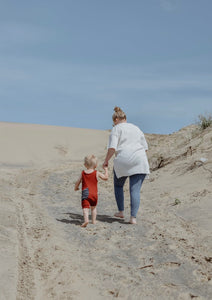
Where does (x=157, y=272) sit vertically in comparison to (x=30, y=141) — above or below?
below

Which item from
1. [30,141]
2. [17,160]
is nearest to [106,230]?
Answer: [17,160]

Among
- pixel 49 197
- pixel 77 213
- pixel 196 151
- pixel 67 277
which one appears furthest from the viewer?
pixel 196 151

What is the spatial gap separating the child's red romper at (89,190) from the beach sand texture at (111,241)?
14.3 inches

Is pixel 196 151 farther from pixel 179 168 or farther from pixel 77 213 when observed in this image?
pixel 77 213

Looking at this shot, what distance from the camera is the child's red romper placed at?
6.02 meters

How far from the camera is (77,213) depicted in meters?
7.24

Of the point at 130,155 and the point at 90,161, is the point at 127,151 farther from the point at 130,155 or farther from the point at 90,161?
the point at 90,161

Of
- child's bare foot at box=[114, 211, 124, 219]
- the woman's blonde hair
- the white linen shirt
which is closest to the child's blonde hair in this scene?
the white linen shirt

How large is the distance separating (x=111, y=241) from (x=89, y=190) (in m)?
0.99

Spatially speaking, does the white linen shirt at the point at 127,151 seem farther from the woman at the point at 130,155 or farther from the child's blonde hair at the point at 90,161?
the child's blonde hair at the point at 90,161

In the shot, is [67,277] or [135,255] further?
[135,255]

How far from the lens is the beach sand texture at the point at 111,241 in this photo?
3.72 metres

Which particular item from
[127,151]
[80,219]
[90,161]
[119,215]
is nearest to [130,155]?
[127,151]

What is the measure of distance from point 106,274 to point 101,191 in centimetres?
624
